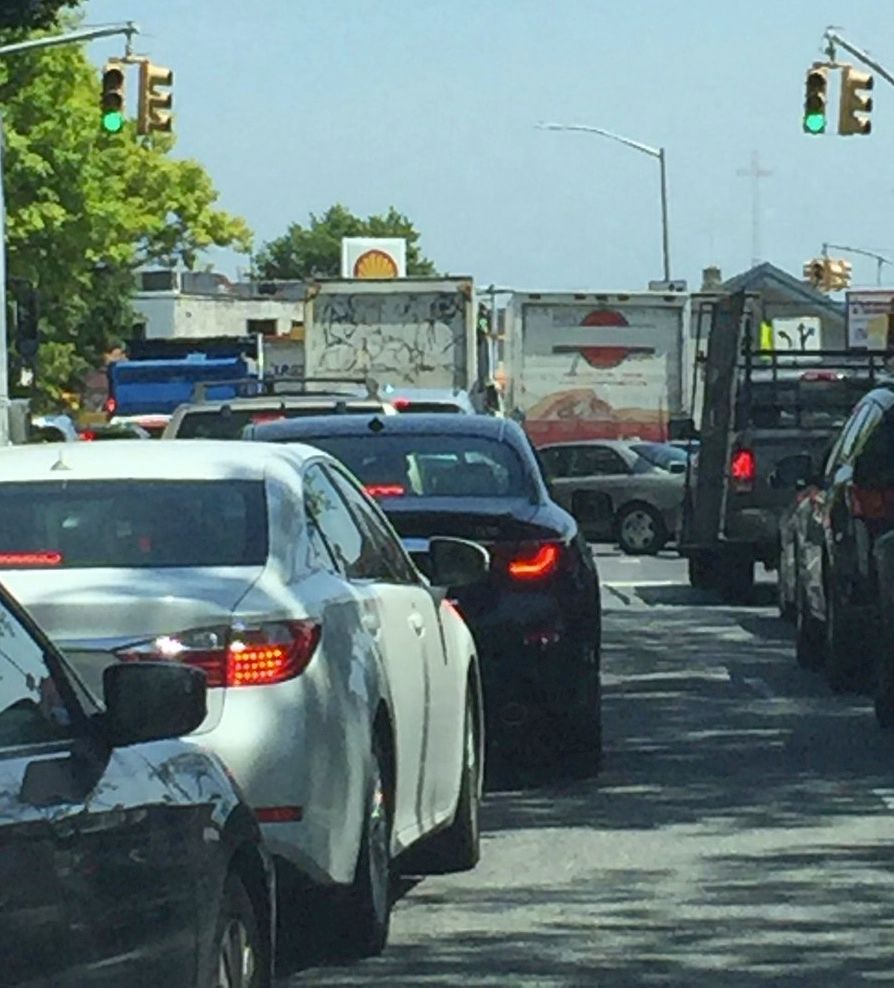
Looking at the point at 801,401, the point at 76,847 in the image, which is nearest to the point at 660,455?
the point at 801,401

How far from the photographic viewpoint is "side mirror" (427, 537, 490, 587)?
11078mm

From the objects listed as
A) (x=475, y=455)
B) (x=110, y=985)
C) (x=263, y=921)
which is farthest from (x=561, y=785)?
(x=110, y=985)

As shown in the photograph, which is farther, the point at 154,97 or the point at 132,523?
the point at 154,97

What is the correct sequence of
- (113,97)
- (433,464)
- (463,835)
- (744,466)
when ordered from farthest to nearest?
(113,97) < (744,466) < (433,464) < (463,835)

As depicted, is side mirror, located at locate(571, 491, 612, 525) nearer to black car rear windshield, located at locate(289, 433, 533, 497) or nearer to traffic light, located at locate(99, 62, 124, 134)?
black car rear windshield, located at locate(289, 433, 533, 497)

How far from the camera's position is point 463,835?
11.0 meters

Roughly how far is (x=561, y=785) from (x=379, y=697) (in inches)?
181

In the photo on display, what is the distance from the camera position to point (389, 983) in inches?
348

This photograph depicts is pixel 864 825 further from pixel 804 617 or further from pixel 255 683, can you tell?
pixel 804 617

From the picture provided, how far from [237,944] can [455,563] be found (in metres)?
4.44

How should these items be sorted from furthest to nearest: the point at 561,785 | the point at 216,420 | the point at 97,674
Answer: the point at 216,420, the point at 561,785, the point at 97,674

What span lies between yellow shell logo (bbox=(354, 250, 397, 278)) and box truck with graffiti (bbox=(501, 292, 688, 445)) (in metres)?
52.9

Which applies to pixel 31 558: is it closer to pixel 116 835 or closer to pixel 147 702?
pixel 147 702

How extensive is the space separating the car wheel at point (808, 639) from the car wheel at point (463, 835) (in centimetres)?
857
